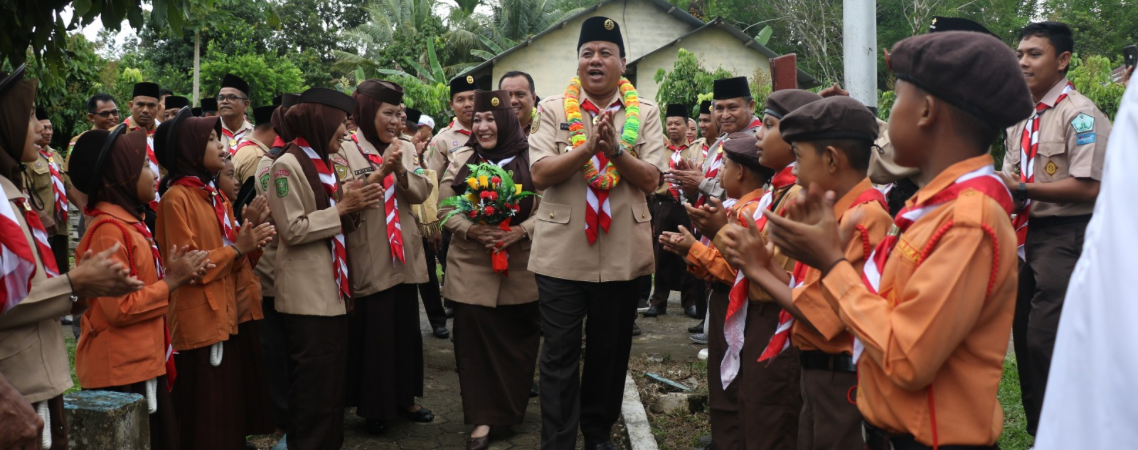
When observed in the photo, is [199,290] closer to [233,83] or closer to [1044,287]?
[1044,287]

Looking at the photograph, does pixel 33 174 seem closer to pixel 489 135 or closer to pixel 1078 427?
pixel 489 135

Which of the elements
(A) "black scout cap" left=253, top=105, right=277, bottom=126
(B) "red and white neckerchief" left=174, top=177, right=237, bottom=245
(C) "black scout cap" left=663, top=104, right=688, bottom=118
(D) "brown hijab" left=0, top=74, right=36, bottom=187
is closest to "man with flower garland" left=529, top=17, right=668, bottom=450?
(B) "red and white neckerchief" left=174, top=177, right=237, bottom=245

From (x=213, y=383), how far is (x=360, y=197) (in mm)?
1304

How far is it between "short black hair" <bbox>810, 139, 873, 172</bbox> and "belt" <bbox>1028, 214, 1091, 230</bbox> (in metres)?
2.48

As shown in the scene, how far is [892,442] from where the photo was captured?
2.53 metres

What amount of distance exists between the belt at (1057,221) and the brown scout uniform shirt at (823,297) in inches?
98.5

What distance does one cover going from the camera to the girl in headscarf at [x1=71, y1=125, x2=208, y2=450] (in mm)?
4145

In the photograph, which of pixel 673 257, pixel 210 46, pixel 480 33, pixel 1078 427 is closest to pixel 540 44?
pixel 480 33

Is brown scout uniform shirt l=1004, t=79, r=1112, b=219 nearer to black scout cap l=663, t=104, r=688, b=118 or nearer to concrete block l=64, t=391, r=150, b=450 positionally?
concrete block l=64, t=391, r=150, b=450

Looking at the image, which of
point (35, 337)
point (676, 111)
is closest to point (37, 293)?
point (35, 337)

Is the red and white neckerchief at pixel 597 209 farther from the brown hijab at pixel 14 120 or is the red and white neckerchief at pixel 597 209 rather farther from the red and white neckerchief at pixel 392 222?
the brown hijab at pixel 14 120

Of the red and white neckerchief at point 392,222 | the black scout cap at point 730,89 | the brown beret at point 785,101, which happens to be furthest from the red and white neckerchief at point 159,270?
the black scout cap at point 730,89

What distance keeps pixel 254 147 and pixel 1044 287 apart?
18.7 ft

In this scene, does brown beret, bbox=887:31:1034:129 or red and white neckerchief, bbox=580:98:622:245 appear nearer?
brown beret, bbox=887:31:1034:129
